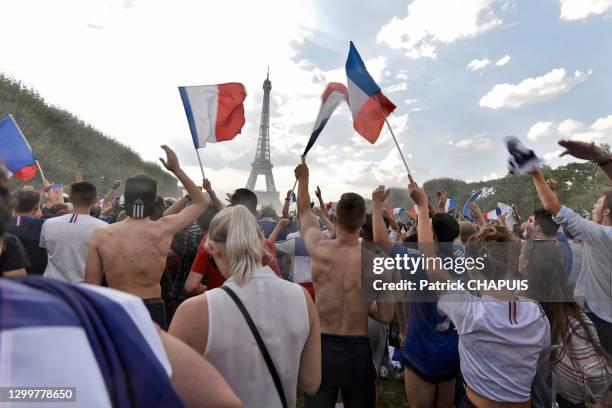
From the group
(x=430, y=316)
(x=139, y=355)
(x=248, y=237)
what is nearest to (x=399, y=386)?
(x=430, y=316)

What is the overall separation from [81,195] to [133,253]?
1.20 metres

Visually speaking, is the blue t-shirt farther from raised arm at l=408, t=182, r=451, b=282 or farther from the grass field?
the grass field

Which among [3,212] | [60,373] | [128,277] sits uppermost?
[3,212]

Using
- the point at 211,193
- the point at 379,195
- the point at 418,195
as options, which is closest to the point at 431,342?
the point at 418,195

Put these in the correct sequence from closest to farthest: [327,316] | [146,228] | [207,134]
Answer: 1. [327,316]
2. [146,228]
3. [207,134]

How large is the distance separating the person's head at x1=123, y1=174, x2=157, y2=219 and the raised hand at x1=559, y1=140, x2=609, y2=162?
3379mm

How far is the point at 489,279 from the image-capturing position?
241 cm

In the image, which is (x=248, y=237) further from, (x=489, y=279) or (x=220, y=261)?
(x=489, y=279)

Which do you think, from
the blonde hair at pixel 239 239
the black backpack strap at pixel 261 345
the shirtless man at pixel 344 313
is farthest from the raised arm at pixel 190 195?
the black backpack strap at pixel 261 345

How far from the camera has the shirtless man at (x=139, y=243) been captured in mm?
3156

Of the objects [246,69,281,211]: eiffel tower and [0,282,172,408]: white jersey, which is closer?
[0,282,172,408]: white jersey

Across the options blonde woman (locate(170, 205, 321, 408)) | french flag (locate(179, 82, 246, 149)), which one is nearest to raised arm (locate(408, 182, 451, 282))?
blonde woman (locate(170, 205, 321, 408))

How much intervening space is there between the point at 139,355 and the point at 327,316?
2527 millimetres

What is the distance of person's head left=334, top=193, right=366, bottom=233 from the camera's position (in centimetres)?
312
